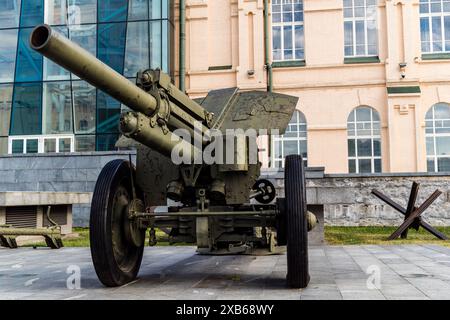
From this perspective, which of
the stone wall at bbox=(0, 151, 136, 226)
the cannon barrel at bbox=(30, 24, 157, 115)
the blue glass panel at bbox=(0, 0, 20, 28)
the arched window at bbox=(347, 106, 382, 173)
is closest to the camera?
the cannon barrel at bbox=(30, 24, 157, 115)

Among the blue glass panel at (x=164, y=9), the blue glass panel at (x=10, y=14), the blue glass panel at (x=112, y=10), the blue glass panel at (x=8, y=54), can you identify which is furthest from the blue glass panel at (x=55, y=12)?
the blue glass panel at (x=164, y=9)

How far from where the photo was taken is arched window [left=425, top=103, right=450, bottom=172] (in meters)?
21.0

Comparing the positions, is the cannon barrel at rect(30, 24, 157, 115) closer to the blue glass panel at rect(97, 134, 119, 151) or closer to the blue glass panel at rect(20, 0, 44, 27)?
the blue glass panel at rect(97, 134, 119, 151)

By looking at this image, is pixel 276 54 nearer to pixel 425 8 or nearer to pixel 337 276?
pixel 425 8

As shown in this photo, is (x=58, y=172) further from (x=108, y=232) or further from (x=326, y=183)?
(x=108, y=232)

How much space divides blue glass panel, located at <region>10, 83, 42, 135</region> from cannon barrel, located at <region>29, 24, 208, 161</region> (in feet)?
53.4

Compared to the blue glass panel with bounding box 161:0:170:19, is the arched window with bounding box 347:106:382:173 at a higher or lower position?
lower

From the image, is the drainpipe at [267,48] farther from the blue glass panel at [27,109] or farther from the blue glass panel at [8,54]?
the blue glass panel at [8,54]

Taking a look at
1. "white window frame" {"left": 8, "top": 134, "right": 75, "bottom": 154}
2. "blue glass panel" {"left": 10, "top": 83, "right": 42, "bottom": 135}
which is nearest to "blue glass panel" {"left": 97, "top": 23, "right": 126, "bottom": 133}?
"white window frame" {"left": 8, "top": 134, "right": 75, "bottom": 154}

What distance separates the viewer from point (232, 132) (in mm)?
6699

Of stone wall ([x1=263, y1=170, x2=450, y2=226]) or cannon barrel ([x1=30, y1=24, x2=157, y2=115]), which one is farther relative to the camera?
stone wall ([x1=263, y1=170, x2=450, y2=226])

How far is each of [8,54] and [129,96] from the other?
18.4m
